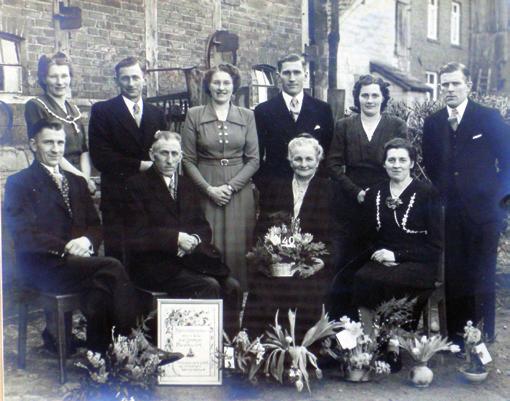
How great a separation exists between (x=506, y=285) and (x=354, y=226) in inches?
58.6

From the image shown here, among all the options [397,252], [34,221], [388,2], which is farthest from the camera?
[388,2]

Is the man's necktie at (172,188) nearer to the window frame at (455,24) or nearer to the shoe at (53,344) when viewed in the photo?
the shoe at (53,344)

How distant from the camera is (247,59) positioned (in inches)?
200

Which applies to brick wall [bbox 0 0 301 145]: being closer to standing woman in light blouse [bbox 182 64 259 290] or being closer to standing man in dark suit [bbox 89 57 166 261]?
standing man in dark suit [bbox 89 57 166 261]

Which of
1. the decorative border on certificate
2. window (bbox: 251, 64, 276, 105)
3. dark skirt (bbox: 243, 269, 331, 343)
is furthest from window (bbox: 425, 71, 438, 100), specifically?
the decorative border on certificate

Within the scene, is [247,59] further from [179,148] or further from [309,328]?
[309,328]

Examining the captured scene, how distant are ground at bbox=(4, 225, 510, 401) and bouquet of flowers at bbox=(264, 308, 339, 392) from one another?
0.10 metres

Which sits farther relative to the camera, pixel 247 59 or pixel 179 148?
pixel 247 59

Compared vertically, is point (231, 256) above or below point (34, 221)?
below

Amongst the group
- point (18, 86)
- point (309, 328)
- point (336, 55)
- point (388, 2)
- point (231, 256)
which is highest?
point (388, 2)

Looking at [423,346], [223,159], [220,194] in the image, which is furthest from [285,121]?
[423,346]

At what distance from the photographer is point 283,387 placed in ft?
13.0

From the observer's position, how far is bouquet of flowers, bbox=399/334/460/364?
13.1ft

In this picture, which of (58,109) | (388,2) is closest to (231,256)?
(58,109)
